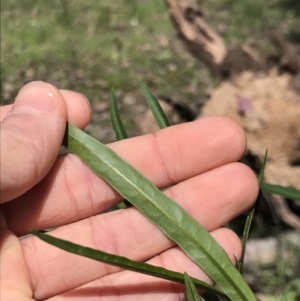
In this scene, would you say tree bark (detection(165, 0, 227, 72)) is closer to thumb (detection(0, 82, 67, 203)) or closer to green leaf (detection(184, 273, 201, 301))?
thumb (detection(0, 82, 67, 203))

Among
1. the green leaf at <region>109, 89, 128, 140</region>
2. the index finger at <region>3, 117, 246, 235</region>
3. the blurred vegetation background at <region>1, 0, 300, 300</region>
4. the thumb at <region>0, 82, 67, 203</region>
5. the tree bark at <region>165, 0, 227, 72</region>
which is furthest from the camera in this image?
the blurred vegetation background at <region>1, 0, 300, 300</region>

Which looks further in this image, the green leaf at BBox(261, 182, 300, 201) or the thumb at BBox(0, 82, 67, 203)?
the green leaf at BBox(261, 182, 300, 201)

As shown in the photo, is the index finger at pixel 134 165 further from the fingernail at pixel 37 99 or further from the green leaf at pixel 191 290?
the green leaf at pixel 191 290

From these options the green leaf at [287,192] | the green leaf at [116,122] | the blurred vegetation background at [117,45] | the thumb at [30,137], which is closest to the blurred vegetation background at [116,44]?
the blurred vegetation background at [117,45]

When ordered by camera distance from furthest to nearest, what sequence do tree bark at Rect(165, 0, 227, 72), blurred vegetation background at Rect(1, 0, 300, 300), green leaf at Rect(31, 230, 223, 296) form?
blurred vegetation background at Rect(1, 0, 300, 300), tree bark at Rect(165, 0, 227, 72), green leaf at Rect(31, 230, 223, 296)

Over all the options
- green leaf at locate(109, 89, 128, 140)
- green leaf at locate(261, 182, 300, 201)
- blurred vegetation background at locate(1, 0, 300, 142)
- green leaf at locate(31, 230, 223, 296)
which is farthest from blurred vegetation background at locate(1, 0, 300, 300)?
green leaf at locate(31, 230, 223, 296)

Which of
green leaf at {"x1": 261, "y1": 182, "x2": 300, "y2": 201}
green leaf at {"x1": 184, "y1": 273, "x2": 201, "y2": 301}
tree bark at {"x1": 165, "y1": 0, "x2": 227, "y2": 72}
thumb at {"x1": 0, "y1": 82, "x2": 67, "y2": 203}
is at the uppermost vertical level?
thumb at {"x1": 0, "y1": 82, "x2": 67, "y2": 203}

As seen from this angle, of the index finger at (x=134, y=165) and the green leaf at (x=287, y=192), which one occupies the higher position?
the index finger at (x=134, y=165)

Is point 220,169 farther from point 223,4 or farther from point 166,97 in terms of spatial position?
point 223,4

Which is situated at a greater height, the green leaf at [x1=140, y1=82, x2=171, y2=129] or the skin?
A: the green leaf at [x1=140, y1=82, x2=171, y2=129]
